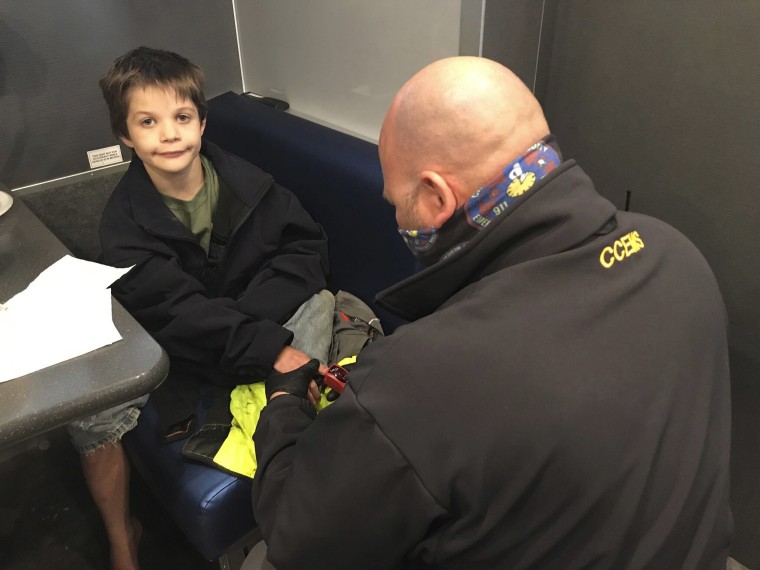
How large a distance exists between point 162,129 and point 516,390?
3.32 ft

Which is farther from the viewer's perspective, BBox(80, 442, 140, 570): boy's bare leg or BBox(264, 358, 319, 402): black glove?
BBox(80, 442, 140, 570): boy's bare leg

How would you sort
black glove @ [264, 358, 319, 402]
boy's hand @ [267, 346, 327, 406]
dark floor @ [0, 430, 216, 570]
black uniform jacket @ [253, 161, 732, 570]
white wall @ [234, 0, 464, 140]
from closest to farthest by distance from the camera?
black uniform jacket @ [253, 161, 732, 570]
black glove @ [264, 358, 319, 402]
boy's hand @ [267, 346, 327, 406]
white wall @ [234, 0, 464, 140]
dark floor @ [0, 430, 216, 570]

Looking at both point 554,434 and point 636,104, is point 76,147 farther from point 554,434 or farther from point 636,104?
point 554,434

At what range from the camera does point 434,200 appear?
79cm

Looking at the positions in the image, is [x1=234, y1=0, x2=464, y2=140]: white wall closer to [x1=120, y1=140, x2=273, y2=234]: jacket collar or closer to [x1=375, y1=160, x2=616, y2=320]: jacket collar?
[x1=120, y1=140, x2=273, y2=234]: jacket collar

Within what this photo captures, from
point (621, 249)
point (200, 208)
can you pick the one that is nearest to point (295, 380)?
point (200, 208)

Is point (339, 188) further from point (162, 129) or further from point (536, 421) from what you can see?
point (536, 421)

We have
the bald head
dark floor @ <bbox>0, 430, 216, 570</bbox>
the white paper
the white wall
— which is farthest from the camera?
dark floor @ <bbox>0, 430, 216, 570</bbox>

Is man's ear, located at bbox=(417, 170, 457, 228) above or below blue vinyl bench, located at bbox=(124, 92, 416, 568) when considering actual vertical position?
above

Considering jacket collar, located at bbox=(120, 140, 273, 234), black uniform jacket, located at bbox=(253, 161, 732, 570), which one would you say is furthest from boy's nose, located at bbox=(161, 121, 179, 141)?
black uniform jacket, located at bbox=(253, 161, 732, 570)

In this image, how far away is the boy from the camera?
1298 millimetres

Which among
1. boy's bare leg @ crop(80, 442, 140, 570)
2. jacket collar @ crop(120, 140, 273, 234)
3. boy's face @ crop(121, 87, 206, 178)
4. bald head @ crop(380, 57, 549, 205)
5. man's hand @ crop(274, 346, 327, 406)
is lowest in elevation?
boy's bare leg @ crop(80, 442, 140, 570)

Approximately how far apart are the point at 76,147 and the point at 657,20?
1480mm

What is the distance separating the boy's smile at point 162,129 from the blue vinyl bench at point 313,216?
27 centimetres
